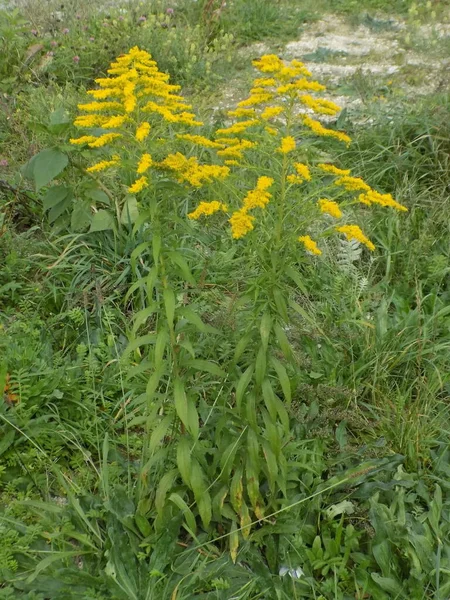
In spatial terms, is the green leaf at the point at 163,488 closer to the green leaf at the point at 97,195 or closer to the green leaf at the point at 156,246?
the green leaf at the point at 156,246

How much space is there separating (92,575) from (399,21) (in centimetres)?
679

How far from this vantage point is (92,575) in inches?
79.7

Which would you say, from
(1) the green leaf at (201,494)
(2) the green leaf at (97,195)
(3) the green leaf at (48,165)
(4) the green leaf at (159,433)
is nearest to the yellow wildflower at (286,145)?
(4) the green leaf at (159,433)

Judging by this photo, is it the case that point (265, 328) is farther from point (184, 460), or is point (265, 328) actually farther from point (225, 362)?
point (225, 362)

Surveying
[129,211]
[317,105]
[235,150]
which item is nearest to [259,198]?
[235,150]

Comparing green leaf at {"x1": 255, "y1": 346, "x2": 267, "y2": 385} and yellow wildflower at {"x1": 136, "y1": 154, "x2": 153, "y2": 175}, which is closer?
yellow wildflower at {"x1": 136, "y1": 154, "x2": 153, "y2": 175}

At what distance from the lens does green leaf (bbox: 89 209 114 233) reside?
10.8 feet

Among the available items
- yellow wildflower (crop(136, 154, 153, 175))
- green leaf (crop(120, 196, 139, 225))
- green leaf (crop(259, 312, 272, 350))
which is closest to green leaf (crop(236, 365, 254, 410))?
green leaf (crop(259, 312, 272, 350))

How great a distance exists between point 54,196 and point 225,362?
147 cm

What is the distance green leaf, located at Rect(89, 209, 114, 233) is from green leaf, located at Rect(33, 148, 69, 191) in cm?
34

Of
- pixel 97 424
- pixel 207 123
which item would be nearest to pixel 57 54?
pixel 207 123

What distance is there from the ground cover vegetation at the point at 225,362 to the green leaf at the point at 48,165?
1 cm

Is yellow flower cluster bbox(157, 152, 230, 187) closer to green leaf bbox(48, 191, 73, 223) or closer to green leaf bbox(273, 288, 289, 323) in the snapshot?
green leaf bbox(273, 288, 289, 323)

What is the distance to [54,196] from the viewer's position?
10.8 ft
